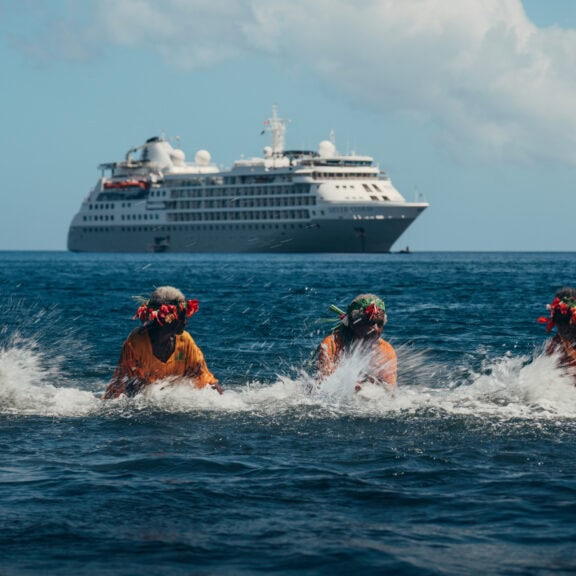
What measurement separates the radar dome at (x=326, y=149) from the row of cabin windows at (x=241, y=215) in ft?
37.4

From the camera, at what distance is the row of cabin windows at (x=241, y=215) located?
136 meters

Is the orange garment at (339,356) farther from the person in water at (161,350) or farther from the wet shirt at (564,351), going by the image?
the wet shirt at (564,351)

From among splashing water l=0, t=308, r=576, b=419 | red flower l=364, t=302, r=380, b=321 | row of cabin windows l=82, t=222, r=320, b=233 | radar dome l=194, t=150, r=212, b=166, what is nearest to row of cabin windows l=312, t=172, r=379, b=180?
row of cabin windows l=82, t=222, r=320, b=233

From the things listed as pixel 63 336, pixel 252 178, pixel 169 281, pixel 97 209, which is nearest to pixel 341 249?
pixel 252 178

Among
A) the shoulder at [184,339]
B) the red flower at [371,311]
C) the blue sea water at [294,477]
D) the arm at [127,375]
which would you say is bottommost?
the blue sea water at [294,477]

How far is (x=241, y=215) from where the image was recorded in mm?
141250

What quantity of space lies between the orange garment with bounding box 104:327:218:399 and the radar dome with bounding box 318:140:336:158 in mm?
133395

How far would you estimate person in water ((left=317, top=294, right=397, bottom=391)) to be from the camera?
10.9 m

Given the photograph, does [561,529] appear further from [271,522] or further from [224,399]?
[224,399]

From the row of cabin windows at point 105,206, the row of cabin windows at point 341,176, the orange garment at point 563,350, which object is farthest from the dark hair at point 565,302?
the row of cabin windows at point 105,206

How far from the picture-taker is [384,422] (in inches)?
409

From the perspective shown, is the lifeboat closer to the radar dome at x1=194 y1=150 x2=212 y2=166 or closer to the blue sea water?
the radar dome at x1=194 y1=150 x2=212 y2=166

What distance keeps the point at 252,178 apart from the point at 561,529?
13784cm

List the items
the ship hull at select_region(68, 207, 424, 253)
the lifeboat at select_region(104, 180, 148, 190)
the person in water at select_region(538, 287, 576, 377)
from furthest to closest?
the lifeboat at select_region(104, 180, 148, 190) → the ship hull at select_region(68, 207, 424, 253) → the person in water at select_region(538, 287, 576, 377)
